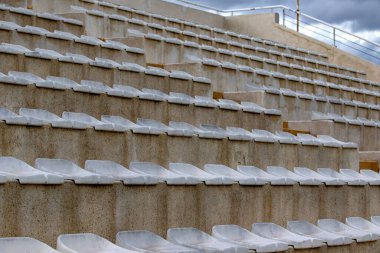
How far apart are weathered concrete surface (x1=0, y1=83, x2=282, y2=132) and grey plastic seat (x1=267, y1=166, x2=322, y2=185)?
1.61 ft

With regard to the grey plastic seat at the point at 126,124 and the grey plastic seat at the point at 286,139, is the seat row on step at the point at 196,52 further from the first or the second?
the grey plastic seat at the point at 126,124

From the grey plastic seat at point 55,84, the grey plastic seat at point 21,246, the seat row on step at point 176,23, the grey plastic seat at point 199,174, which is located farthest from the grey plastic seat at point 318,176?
the seat row on step at point 176,23

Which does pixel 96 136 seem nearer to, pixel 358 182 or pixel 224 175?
pixel 224 175

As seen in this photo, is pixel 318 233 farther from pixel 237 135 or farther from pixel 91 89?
pixel 91 89

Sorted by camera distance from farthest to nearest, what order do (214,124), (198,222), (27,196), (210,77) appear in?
1. (210,77)
2. (214,124)
3. (198,222)
4. (27,196)

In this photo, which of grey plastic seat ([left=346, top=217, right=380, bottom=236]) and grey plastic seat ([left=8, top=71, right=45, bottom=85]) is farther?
grey plastic seat ([left=346, top=217, right=380, bottom=236])

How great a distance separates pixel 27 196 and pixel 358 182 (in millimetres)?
1941

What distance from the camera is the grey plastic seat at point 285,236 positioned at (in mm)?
2342

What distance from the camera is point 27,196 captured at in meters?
1.96

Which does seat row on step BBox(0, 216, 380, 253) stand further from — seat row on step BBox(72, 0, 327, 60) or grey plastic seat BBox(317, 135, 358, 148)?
seat row on step BBox(72, 0, 327, 60)

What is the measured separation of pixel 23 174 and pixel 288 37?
7.18 meters

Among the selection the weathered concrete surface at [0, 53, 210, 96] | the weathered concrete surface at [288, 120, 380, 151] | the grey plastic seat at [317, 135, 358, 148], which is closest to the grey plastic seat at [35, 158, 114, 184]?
the weathered concrete surface at [0, 53, 210, 96]

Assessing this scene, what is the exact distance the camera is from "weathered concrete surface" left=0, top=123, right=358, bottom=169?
7.95ft

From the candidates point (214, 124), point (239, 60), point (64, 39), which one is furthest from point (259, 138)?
point (239, 60)
